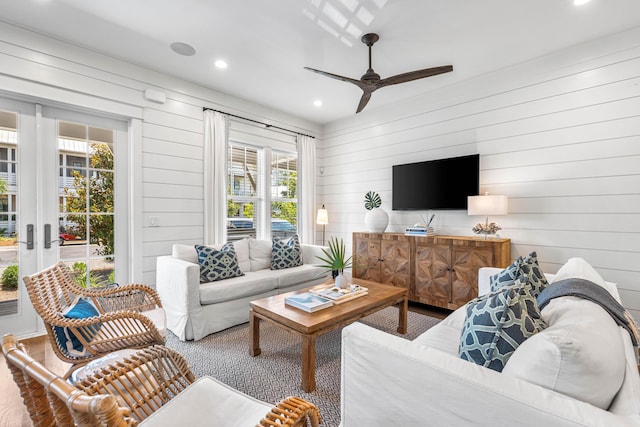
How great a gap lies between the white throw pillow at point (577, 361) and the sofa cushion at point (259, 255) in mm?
3243

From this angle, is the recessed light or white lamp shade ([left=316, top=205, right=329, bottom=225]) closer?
the recessed light

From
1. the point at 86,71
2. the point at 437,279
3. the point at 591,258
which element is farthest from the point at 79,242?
the point at 591,258

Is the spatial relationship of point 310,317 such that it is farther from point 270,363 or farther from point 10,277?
point 10,277

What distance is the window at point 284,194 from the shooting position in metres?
4.93

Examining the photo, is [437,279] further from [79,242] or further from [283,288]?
[79,242]

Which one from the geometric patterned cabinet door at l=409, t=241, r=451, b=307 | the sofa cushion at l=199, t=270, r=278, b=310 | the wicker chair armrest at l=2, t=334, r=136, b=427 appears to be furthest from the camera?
the geometric patterned cabinet door at l=409, t=241, r=451, b=307

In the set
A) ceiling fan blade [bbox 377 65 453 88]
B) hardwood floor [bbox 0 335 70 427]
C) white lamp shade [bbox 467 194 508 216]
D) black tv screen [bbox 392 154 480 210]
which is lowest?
hardwood floor [bbox 0 335 70 427]

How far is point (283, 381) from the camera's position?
6.88 feet

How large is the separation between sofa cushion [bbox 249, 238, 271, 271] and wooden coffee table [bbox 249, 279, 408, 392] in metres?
1.36

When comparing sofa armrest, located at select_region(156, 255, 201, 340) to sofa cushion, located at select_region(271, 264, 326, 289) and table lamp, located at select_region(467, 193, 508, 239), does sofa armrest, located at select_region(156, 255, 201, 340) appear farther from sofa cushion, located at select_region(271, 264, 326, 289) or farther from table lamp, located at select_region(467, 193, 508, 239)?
table lamp, located at select_region(467, 193, 508, 239)

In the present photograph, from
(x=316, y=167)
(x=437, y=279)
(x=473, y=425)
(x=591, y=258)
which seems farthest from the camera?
(x=316, y=167)

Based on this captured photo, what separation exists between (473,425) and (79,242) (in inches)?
146

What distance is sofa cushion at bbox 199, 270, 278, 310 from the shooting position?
2.86 m

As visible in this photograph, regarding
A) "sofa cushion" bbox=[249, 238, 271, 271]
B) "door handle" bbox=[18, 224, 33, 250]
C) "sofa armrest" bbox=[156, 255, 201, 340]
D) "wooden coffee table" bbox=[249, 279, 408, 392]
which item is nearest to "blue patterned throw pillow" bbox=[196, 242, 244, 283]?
"sofa armrest" bbox=[156, 255, 201, 340]
